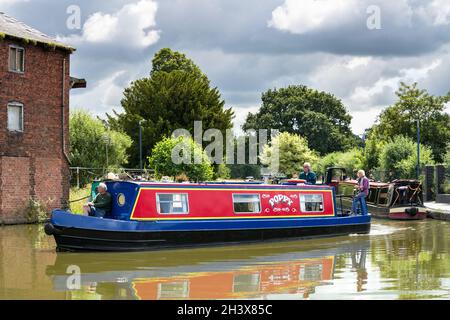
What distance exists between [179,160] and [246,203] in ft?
65.9

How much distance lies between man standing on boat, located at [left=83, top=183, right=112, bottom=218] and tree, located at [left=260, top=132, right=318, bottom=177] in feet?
147

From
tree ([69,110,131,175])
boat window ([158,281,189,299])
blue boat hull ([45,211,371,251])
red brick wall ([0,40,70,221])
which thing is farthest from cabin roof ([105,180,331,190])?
tree ([69,110,131,175])

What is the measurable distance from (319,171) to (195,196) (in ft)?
145

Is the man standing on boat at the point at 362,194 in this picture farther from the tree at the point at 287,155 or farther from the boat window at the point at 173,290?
the tree at the point at 287,155

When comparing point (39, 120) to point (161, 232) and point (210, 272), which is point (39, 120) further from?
point (210, 272)

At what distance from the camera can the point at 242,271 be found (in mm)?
12891

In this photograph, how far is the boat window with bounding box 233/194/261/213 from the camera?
17641mm

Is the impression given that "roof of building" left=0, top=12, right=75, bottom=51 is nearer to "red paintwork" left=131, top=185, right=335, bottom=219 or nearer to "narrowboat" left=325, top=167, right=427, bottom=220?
"red paintwork" left=131, top=185, right=335, bottom=219

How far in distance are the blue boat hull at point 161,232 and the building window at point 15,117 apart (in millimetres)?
10082

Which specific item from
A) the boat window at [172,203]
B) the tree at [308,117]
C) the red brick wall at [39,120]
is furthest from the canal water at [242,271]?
the tree at [308,117]

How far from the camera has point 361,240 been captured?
61.9ft
